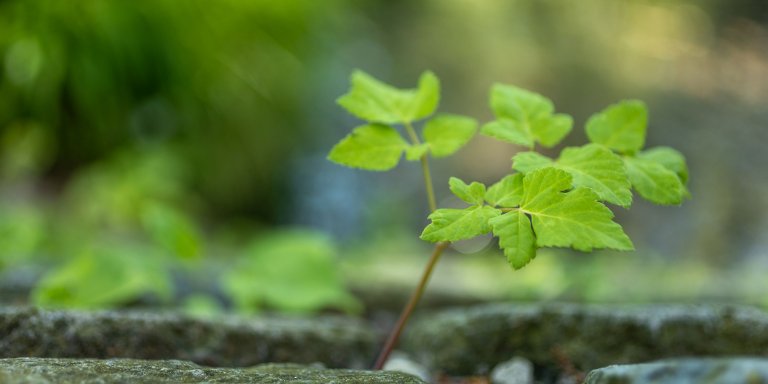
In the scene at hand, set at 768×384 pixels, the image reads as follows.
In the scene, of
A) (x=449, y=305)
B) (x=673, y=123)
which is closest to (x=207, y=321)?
(x=449, y=305)

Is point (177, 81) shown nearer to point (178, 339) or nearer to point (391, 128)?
point (178, 339)

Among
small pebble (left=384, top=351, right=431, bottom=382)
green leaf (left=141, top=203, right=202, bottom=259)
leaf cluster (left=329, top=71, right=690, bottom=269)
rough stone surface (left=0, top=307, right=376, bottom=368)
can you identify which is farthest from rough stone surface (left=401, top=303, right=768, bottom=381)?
green leaf (left=141, top=203, right=202, bottom=259)

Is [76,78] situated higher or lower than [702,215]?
higher

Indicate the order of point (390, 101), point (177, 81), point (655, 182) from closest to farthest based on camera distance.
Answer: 1. point (655, 182)
2. point (390, 101)
3. point (177, 81)

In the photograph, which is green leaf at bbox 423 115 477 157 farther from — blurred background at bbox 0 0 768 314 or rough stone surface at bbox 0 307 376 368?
blurred background at bbox 0 0 768 314

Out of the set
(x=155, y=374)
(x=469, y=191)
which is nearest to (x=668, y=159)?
(x=469, y=191)

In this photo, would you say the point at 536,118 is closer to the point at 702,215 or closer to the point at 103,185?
the point at 103,185
